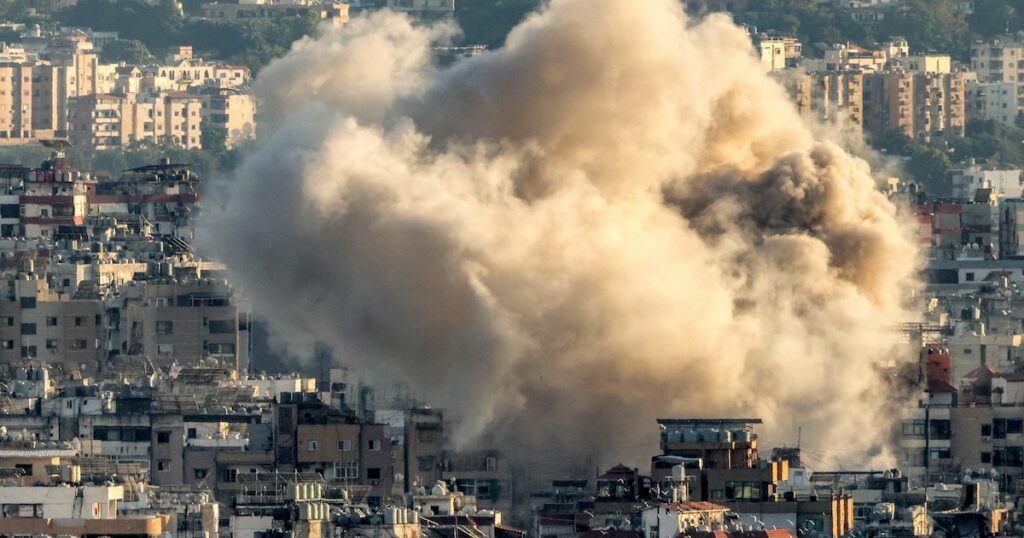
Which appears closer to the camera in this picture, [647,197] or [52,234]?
[647,197]

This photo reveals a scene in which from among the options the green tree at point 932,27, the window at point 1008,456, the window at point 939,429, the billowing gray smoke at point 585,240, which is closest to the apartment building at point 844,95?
the green tree at point 932,27

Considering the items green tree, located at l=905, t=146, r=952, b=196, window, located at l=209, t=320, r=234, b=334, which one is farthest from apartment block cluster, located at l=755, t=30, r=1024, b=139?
window, located at l=209, t=320, r=234, b=334

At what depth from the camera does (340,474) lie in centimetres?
6662

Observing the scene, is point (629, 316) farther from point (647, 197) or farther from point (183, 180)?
point (183, 180)

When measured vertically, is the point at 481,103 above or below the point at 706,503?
above

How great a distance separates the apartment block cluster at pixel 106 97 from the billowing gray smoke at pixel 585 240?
244 feet

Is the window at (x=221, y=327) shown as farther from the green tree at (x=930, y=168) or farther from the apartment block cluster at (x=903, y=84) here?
the green tree at (x=930, y=168)

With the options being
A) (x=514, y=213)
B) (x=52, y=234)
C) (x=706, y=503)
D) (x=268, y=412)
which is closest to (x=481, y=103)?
(x=514, y=213)

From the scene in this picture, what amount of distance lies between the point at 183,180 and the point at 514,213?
133ft

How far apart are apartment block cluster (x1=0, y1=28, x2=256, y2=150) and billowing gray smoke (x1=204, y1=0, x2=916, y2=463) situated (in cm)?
7447

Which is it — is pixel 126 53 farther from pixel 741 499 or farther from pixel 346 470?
pixel 741 499

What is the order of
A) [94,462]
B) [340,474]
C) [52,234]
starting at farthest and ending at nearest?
1. [52,234]
2. [340,474]
3. [94,462]

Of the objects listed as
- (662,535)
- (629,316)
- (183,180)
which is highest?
(183,180)

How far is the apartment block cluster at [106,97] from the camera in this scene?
159875 millimetres
